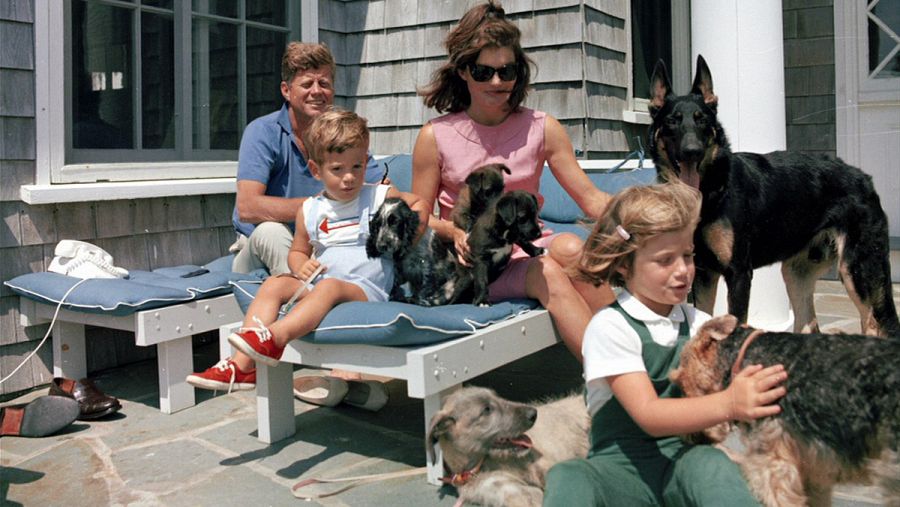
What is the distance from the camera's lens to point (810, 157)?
159 inches

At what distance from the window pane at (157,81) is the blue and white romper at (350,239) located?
1.93 metres

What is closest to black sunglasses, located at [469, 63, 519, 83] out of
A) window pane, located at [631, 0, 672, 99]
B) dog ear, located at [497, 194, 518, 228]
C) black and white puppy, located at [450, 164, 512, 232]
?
black and white puppy, located at [450, 164, 512, 232]

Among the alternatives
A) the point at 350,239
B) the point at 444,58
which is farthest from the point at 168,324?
the point at 444,58

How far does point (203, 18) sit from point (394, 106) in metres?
1.78

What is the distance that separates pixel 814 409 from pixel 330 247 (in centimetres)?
224

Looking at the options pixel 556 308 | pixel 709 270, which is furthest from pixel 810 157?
pixel 556 308

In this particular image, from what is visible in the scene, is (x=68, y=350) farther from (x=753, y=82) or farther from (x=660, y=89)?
(x=753, y=82)

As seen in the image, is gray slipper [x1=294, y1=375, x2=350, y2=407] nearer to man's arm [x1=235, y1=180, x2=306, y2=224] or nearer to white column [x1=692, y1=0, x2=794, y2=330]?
man's arm [x1=235, y1=180, x2=306, y2=224]

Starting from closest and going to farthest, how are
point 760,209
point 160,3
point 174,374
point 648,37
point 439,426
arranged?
point 439,426 < point 760,209 < point 174,374 < point 160,3 < point 648,37

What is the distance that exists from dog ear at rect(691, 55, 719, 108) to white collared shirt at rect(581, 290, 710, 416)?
159cm

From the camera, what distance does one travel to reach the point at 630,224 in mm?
2195

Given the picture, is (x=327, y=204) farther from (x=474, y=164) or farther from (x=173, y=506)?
(x=173, y=506)

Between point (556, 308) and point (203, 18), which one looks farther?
point (203, 18)

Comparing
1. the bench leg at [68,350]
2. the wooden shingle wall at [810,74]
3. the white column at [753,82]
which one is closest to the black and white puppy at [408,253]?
the white column at [753,82]
